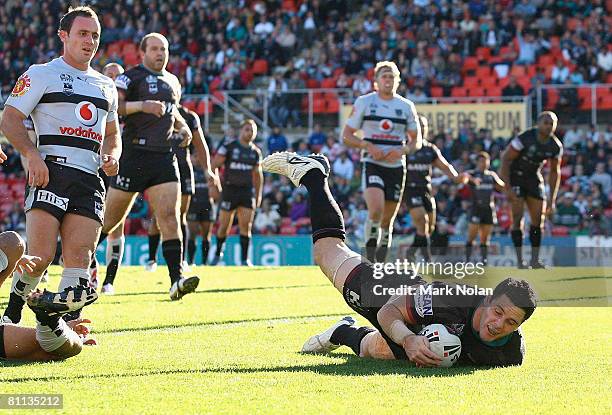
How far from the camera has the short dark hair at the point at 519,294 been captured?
5.89 meters

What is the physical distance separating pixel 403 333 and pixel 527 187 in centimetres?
1082

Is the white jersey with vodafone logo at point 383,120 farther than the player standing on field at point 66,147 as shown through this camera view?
Yes

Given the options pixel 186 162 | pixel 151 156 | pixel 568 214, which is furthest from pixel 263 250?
pixel 151 156

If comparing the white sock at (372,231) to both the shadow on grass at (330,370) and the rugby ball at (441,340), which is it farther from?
the rugby ball at (441,340)

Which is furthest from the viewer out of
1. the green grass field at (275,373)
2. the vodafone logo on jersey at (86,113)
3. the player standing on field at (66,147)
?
the vodafone logo on jersey at (86,113)

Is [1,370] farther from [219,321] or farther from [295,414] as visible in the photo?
[219,321]

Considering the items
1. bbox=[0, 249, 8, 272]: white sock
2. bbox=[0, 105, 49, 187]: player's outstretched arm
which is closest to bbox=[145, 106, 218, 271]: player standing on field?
bbox=[0, 105, 49, 187]: player's outstretched arm

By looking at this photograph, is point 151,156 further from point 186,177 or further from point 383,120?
point 186,177

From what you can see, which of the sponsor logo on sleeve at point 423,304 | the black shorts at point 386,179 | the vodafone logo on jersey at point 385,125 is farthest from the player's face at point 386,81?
the sponsor logo on sleeve at point 423,304

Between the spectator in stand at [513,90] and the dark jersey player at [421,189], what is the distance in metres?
9.67

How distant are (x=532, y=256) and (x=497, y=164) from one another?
922 centimetres

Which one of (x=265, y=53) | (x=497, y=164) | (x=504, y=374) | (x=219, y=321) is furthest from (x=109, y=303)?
(x=265, y=53)

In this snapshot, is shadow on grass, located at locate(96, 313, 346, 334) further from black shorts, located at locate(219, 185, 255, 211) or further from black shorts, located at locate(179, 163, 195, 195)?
black shorts, located at locate(219, 185, 255, 211)

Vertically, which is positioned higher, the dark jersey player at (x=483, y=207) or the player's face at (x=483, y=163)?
the player's face at (x=483, y=163)
